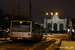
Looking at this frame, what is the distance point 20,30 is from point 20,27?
1.32 ft

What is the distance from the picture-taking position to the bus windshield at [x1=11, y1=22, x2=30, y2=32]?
17.6 m

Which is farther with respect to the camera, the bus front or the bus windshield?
the bus windshield

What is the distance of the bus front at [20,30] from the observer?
17484 millimetres

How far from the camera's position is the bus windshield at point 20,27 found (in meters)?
17.6

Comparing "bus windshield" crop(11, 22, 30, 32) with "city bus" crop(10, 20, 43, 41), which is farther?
"bus windshield" crop(11, 22, 30, 32)

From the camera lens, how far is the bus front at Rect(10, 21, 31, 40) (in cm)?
1748

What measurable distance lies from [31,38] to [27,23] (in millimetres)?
2049

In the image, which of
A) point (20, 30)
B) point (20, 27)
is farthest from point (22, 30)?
point (20, 27)

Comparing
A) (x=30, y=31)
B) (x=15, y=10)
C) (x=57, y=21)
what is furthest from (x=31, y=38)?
(x=57, y=21)

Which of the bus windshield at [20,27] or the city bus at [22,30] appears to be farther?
the bus windshield at [20,27]

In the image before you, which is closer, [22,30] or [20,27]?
[22,30]

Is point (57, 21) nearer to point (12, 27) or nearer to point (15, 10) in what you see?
point (15, 10)

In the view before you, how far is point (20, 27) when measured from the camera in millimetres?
17781

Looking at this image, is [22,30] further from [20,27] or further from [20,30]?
[20,27]
